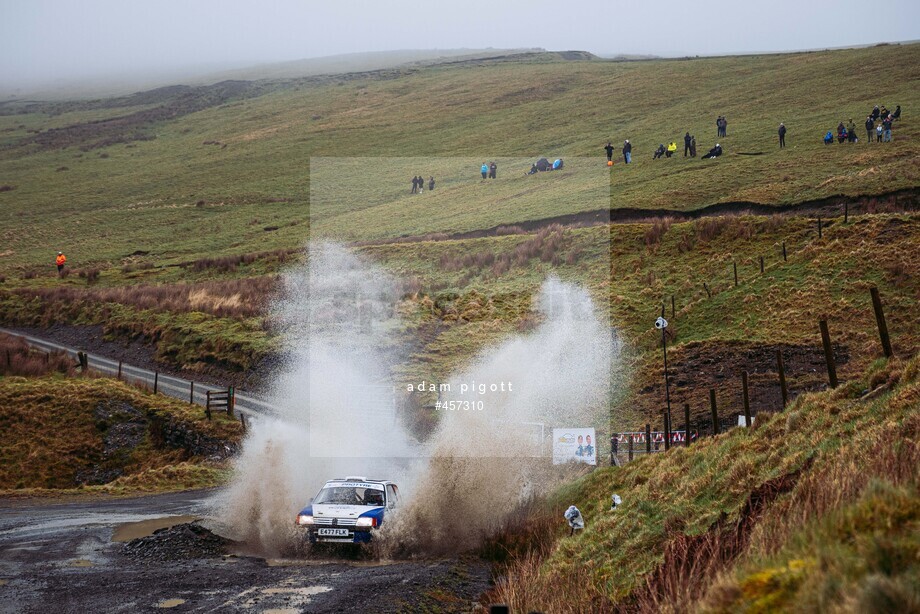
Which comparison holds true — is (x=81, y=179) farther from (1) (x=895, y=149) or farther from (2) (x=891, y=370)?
(2) (x=891, y=370)

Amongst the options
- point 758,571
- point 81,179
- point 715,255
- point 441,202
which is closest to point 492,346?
point 715,255

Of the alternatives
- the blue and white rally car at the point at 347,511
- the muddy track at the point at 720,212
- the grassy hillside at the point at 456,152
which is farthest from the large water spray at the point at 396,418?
the grassy hillside at the point at 456,152

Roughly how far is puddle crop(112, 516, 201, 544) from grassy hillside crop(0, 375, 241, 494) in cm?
832

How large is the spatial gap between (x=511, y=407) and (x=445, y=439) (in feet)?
34.6

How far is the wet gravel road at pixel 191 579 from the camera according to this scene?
13797 mm

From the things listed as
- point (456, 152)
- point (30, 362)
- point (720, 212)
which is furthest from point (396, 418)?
point (456, 152)

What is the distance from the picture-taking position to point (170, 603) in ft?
45.1

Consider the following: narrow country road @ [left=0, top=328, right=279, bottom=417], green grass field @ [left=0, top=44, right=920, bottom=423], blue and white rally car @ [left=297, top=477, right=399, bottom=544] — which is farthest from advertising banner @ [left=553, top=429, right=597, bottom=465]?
narrow country road @ [left=0, top=328, right=279, bottom=417]

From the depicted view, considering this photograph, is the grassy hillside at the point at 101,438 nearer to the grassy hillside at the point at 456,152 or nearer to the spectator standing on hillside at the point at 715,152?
the grassy hillside at the point at 456,152

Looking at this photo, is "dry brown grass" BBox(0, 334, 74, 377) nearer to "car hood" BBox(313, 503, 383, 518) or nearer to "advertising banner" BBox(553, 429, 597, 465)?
"advertising banner" BBox(553, 429, 597, 465)

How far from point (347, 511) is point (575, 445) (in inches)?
466

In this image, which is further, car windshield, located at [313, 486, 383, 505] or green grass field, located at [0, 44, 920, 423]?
green grass field, located at [0, 44, 920, 423]

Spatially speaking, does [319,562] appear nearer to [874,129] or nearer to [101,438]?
[101,438]

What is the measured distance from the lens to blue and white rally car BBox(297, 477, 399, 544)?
59.7ft
